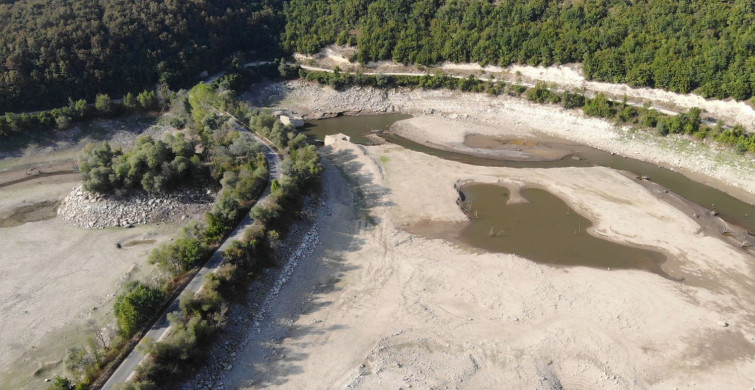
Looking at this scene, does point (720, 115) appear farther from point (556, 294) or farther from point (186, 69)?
point (186, 69)

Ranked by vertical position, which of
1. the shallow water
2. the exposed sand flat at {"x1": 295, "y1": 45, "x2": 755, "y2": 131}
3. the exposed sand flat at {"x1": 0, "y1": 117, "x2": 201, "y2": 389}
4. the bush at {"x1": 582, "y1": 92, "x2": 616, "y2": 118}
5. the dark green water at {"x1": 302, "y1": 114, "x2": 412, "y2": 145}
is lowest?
the exposed sand flat at {"x1": 0, "y1": 117, "x2": 201, "y2": 389}

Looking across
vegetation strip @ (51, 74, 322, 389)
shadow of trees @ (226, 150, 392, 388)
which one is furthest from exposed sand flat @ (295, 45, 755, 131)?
shadow of trees @ (226, 150, 392, 388)

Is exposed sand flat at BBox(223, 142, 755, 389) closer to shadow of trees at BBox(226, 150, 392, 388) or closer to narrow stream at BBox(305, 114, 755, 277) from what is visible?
shadow of trees at BBox(226, 150, 392, 388)

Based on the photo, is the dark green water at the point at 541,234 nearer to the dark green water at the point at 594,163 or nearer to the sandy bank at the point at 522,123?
the dark green water at the point at 594,163

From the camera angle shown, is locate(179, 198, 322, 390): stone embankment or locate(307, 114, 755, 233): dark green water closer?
locate(179, 198, 322, 390): stone embankment

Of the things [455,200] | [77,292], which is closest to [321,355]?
[77,292]

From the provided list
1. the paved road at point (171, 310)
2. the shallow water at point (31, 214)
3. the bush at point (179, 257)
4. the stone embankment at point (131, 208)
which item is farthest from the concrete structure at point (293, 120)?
the bush at point (179, 257)
